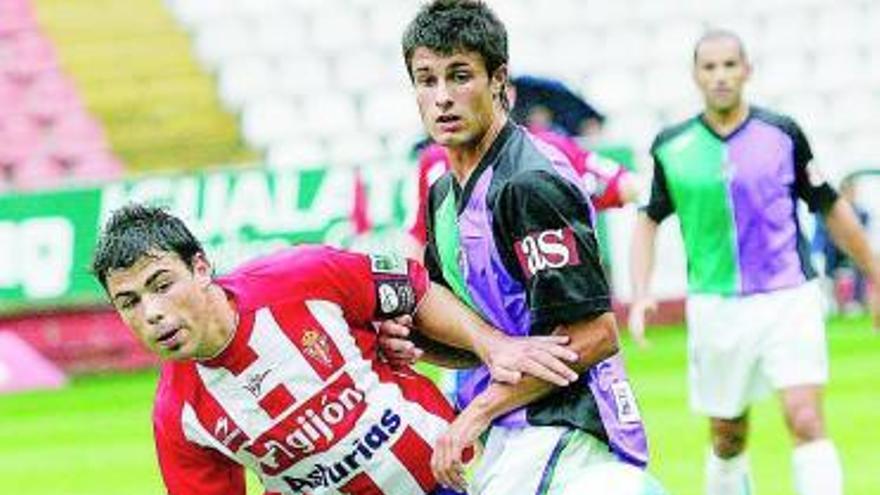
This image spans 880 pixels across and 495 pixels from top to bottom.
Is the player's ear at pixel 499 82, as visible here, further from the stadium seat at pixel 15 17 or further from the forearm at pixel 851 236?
the stadium seat at pixel 15 17

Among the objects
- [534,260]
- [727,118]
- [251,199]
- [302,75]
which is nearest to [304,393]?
[534,260]

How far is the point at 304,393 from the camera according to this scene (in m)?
4.67

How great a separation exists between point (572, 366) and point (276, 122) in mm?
15691

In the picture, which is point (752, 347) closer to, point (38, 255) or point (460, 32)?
point (460, 32)

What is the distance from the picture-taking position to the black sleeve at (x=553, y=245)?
13.4 ft

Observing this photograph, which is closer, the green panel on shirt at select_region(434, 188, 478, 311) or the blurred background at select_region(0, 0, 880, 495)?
the green panel on shirt at select_region(434, 188, 478, 311)

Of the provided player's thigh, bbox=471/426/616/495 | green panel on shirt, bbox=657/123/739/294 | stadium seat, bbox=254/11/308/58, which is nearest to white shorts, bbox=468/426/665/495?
player's thigh, bbox=471/426/616/495

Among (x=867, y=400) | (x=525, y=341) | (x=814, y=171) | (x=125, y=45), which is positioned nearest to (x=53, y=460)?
(x=867, y=400)

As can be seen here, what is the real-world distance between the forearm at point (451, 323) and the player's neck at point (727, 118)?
2.98m

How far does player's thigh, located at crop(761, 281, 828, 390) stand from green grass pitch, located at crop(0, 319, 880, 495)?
130 cm

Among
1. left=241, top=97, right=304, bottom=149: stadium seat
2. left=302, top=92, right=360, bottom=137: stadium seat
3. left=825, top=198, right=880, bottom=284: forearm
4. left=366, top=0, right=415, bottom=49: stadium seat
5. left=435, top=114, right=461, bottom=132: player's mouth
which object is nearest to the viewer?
left=435, top=114, right=461, bottom=132: player's mouth

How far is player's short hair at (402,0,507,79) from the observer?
4.32 metres

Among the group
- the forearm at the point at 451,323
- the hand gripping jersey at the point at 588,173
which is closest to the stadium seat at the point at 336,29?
the hand gripping jersey at the point at 588,173

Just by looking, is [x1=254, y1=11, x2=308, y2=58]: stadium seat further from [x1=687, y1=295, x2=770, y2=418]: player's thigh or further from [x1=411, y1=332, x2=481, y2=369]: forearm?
[x1=411, y1=332, x2=481, y2=369]: forearm
